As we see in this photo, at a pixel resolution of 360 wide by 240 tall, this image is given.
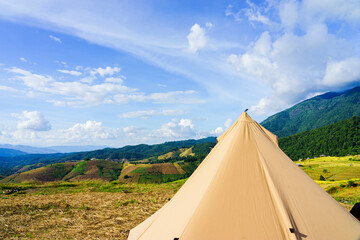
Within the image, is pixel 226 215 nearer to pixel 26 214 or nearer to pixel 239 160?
pixel 239 160

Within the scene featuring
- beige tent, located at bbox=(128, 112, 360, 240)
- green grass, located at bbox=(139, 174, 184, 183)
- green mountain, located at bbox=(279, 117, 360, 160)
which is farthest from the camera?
green grass, located at bbox=(139, 174, 184, 183)

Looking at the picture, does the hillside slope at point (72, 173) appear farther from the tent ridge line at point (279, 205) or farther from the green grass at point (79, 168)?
the tent ridge line at point (279, 205)

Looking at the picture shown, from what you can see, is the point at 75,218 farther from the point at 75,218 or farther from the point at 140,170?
the point at 140,170

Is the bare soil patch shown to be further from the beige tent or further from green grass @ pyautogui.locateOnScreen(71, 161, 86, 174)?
green grass @ pyautogui.locateOnScreen(71, 161, 86, 174)

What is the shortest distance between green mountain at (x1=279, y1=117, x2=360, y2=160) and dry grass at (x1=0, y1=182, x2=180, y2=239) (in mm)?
140084

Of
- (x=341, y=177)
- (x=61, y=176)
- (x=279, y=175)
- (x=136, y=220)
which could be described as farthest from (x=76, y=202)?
(x=61, y=176)

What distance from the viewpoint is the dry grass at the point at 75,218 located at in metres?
8.70

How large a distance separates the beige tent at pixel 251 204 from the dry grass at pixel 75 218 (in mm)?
4375

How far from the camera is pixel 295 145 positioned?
522 ft

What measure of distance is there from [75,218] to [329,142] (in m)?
169

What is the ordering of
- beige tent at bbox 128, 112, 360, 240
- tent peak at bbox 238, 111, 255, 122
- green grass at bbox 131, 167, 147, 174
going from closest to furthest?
beige tent at bbox 128, 112, 360, 240
tent peak at bbox 238, 111, 255, 122
green grass at bbox 131, 167, 147, 174

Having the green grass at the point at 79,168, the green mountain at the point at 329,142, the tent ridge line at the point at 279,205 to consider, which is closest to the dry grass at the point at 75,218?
the tent ridge line at the point at 279,205

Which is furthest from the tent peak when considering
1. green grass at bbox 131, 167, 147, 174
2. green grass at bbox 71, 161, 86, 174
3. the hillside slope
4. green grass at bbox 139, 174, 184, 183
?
green grass at bbox 71, 161, 86, 174

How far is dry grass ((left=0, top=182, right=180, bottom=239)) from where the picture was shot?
8.70 metres
